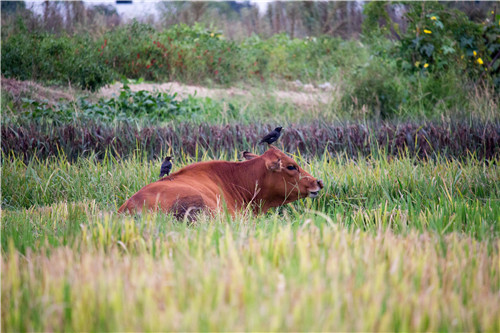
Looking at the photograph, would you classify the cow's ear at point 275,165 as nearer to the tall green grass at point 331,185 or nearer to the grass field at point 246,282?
the tall green grass at point 331,185

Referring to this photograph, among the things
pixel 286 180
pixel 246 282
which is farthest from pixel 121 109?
pixel 246 282

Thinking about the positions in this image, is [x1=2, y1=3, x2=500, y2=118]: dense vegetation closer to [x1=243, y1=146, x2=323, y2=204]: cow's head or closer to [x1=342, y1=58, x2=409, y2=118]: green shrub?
[x1=342, y1=58, x2=409, y2=118]: green shrub

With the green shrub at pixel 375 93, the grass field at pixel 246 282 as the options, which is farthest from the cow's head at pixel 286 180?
the green shrub at pixel 375 93

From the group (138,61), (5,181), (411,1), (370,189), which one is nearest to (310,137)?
(370,189)

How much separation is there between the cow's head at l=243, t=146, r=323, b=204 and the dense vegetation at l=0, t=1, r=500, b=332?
0.73 ft

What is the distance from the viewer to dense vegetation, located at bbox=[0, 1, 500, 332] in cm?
196

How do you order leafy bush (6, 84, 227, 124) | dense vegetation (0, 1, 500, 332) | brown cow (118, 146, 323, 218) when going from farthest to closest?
leafy bush (6, 84, 227, 124) → brown cow (118, 146, 323, 218) → dense vegetation (0, 1, 500, 332)

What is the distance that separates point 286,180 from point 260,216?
45 cm

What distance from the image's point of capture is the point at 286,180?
4859mm

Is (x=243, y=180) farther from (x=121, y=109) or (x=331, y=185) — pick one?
(x=121, y=109)

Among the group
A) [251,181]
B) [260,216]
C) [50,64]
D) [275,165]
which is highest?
[50,64]

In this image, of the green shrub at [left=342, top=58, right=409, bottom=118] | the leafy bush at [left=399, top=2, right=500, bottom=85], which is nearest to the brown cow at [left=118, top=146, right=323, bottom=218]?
the green shrub at [left=342, top=58, right=409, bottom=118]

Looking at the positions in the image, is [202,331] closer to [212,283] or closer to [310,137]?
[212,283]

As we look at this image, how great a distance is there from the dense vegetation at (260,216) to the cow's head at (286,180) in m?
0.22
